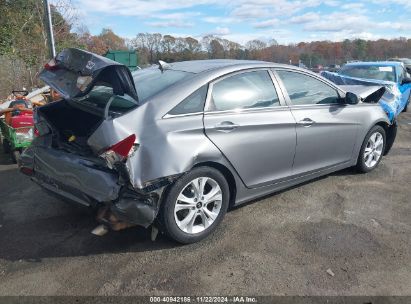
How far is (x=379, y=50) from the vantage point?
→ 55500mm

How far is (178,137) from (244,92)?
3.24 ft

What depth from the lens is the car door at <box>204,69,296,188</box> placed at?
368cm

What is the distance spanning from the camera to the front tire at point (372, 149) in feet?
17.6

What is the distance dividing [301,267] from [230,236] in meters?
0.77

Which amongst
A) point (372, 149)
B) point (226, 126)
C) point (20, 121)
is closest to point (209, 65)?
point (226, 126)

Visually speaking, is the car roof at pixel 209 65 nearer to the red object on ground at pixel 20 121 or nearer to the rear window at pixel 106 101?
the rear window at pixel 106 101

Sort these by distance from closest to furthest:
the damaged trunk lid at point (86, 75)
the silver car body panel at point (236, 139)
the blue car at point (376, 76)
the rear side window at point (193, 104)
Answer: the silver car body panel at point (236, 139) < the damaged trunk lid at point (86, 75) < the rear side window at point (193, 104) < the blue car at point (376, 76)

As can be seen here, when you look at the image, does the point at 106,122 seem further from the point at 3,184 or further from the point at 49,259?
the point at 3,184

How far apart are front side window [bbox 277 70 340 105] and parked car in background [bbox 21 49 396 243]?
0.04ft

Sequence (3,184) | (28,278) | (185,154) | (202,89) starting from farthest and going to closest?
(3,184) → (202,89) → (185,154) → (28,278)

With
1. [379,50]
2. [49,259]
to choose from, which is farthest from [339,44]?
[49,259]

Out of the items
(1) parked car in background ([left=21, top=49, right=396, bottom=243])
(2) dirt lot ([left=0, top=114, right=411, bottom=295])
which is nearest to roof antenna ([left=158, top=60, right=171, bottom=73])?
(1) parked car in background ([left=21, top=49, right=396, bottom=243])

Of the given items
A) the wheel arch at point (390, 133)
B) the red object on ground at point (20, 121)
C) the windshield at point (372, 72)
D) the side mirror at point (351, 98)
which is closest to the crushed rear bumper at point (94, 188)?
the red object on ground at point (20, 121)

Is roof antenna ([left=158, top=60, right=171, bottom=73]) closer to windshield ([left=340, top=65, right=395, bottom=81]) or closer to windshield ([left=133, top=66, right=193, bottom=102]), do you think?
windshield ([left=133, top=66, right=193, bottom=102])
